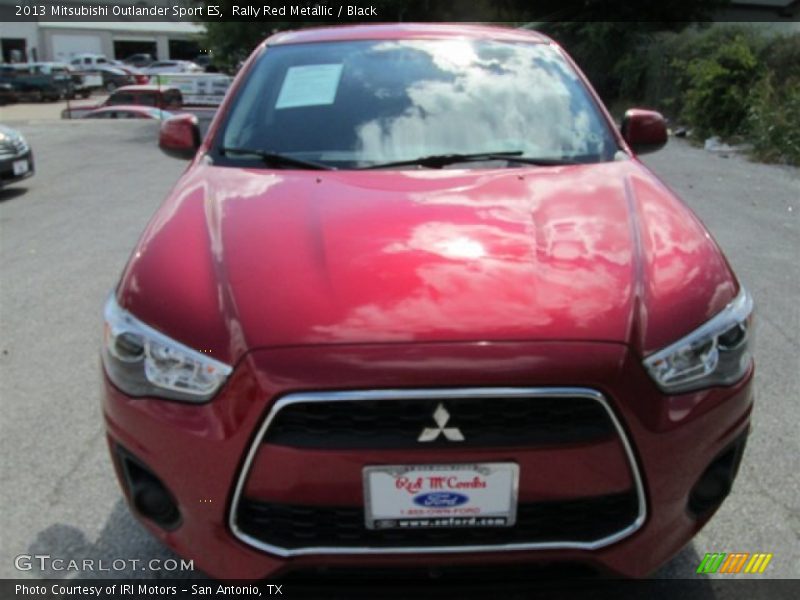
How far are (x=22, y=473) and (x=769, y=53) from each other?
14591 mm

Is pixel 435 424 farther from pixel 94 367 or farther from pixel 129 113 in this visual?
pixel 129 113

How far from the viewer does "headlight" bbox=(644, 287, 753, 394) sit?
1899mm

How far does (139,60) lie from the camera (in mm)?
54031

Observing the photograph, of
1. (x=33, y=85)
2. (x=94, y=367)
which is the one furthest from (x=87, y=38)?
(x=94, y=367)

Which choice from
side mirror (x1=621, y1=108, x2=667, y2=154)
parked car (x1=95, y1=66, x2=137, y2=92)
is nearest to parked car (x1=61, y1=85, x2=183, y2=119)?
parked car (x1=95, y1=66, x2=137, y2=92)

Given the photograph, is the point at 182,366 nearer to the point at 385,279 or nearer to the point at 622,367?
the point at 385,279

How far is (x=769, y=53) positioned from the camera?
1416 cm

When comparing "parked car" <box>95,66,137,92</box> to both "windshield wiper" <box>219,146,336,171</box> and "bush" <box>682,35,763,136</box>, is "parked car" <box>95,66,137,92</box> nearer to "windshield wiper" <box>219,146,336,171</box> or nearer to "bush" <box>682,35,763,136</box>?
"bush" <box>682,35,763,136</box>

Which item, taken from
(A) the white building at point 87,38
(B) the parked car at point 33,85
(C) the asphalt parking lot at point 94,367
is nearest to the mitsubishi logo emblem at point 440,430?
(C) the asphalt parking lot at point 94,367

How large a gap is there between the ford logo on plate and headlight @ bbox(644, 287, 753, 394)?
54cm

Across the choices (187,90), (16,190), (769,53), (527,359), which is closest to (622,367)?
(527,359)

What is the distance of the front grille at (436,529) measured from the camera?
1883 millimetres

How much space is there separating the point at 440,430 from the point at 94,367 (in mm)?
2772

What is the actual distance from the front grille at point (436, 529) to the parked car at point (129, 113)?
1831cm
